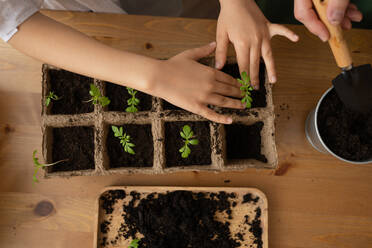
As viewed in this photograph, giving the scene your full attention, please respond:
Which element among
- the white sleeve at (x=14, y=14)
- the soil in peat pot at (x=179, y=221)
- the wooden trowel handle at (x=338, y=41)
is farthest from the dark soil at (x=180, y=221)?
the white sleeve at (x=14, y=14)

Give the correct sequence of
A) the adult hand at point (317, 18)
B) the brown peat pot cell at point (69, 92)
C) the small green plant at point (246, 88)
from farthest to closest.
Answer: the brown peat pot cell at point (69, 92), the small green plant at point (246, 88), the adult hand at point (317, 18)

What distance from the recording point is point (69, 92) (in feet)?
3.22

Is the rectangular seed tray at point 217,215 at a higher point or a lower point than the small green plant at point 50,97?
lower

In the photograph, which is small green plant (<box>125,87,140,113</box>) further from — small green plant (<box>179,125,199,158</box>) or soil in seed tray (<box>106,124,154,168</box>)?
small green plant (<box>179,125,199,158</box>)

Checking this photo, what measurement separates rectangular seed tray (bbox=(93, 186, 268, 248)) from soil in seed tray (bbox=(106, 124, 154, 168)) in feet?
0.36

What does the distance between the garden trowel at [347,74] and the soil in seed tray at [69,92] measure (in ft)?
2.56

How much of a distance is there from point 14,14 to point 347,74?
97cm

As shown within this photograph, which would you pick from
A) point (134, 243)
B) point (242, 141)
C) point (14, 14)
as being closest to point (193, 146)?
point (242, 141)

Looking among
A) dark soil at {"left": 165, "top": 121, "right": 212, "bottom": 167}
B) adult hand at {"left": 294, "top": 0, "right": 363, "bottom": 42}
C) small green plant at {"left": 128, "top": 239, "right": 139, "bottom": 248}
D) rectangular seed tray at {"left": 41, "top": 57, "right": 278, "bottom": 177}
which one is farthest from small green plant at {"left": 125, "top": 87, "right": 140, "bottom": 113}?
adult hand at {"left": 294, "top": 0, "right": 363, "bottom": 42}

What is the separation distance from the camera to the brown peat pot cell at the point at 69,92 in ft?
3.20

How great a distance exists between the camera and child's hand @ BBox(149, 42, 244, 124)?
2.90 ft

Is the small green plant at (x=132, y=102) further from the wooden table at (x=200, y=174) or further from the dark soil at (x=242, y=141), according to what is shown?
the dark soil at (x=242, y=141)

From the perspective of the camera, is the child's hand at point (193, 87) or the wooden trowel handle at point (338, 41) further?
the child's hand at point (193, 87)

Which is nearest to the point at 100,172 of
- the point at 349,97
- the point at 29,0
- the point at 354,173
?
the point at 29,0
